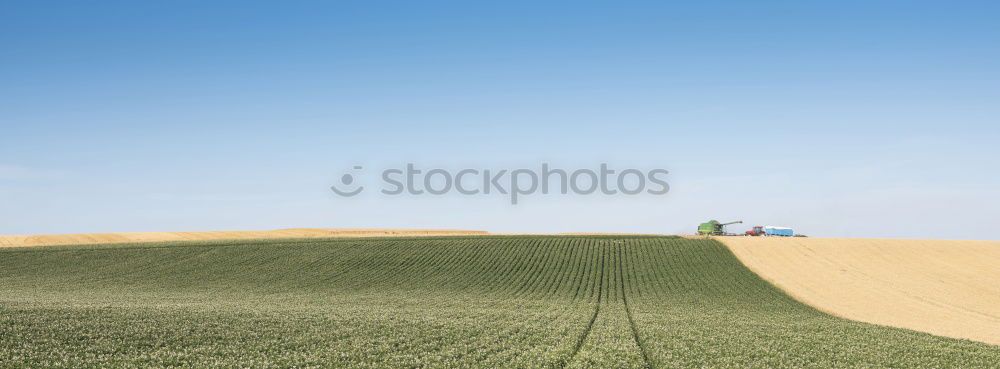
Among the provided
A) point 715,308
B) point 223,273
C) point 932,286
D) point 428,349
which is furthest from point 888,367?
point 223,273

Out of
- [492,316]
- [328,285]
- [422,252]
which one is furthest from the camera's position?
[422,252]

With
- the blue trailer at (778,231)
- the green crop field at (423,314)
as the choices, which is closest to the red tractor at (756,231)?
the blue trailer at (778,231)

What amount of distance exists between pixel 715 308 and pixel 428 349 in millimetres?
22794

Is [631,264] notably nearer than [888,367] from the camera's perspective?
No

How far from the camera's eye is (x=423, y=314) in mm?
31453

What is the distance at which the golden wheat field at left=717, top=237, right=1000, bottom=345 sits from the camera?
38.7 m

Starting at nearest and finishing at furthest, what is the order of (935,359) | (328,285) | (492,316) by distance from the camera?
(935,359) < (492,316) < (328,285)

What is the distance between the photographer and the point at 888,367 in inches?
803

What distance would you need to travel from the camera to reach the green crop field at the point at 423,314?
20406 mm

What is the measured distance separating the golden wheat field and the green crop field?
11.1 feet

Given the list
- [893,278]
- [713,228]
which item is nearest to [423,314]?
[893,278]

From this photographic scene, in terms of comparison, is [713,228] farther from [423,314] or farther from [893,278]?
[423,314]

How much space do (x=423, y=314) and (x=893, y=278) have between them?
43.8 m

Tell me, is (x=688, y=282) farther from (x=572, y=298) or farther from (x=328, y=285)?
(x=328, y=285)
